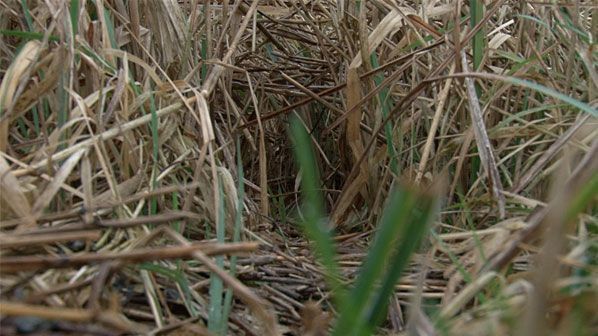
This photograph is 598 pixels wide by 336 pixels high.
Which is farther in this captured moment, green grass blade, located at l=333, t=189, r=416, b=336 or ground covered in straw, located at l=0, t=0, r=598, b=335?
ground covered in straw, located at l=0, t=0, r=598, b=335

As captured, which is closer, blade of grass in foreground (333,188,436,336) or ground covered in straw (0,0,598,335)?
blade of grass in foreground (333,188,436,336)

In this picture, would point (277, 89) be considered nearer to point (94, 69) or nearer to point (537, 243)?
point (94, 69)

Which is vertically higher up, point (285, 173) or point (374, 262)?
point (374, 262)

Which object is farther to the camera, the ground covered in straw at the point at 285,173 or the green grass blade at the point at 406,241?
the ground covered in straw at the point at 285,173

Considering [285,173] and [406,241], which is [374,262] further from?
[285,173]

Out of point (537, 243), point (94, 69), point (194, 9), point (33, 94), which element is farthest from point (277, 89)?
point (537, 243)

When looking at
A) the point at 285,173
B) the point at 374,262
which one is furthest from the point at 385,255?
the point at 285,173

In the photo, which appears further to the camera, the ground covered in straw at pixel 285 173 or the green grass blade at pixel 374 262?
the ground covered in straw at pixel 285 173

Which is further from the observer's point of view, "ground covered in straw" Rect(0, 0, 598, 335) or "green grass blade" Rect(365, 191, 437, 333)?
"ground covered in straw" Rect(0, 0, 598, 335)

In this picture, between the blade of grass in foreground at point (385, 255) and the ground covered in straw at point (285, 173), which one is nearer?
the blade of grass in foreground at point (385, 255)
